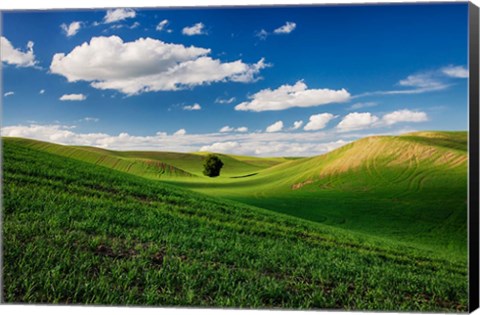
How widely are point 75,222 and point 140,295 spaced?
4.99 feet

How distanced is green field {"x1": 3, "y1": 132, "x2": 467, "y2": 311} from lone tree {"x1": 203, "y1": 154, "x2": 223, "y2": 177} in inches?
4.8

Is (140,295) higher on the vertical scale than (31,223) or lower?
lower

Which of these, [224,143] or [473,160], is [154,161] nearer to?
[224,143]

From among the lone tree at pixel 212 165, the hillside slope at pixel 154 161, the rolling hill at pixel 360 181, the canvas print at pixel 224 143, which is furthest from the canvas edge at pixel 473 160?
the lone tree at pixel 212 165

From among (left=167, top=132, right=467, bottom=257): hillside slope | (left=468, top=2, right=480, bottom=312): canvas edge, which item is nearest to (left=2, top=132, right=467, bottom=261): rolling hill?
(left=167, top=132, right=467, bottom=257): hillside slope

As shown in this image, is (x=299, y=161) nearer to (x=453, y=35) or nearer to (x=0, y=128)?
(x=453, y=35)

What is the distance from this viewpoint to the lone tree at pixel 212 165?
24.4 feet

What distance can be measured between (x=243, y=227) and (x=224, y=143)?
1.39 m

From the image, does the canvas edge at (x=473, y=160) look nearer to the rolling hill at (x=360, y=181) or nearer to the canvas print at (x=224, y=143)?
the canvas print at (x=224, y=143)

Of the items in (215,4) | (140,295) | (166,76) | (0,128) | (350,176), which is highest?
(215,4)

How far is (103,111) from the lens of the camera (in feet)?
22.7

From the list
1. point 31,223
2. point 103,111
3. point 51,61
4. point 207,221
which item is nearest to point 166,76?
point 103,111

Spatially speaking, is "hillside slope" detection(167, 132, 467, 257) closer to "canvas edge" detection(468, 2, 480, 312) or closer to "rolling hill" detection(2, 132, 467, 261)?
"rolling hill" detection(2, 132, 467, 261)

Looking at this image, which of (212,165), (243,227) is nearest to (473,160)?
(243,227)
